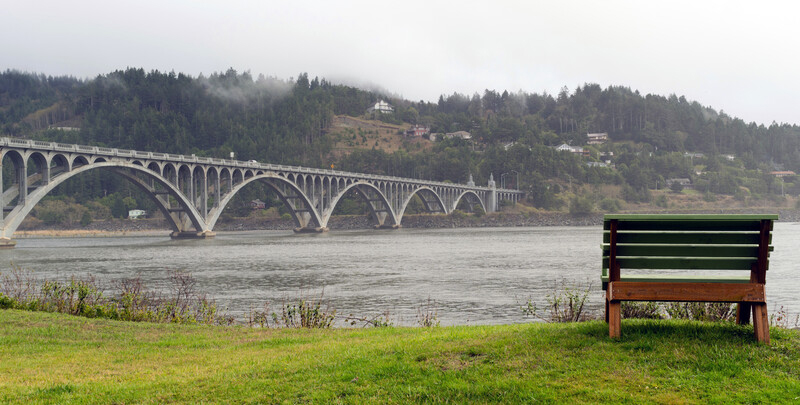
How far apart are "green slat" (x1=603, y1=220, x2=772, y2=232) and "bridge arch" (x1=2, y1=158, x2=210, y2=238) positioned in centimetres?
4889

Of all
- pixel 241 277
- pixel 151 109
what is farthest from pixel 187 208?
pixel 151 109

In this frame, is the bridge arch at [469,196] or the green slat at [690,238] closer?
the green slat at [690,238]

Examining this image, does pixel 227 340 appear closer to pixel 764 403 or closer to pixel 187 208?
pixel 764 403

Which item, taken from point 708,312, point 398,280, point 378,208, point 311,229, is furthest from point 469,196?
point 708,312

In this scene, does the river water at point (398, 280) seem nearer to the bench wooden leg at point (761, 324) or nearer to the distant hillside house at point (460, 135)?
the bench wooden leg at point (761, 324)

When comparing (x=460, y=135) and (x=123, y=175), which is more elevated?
(x=460, y=135)

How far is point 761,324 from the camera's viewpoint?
5938mm

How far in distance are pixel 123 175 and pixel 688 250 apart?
201 ft

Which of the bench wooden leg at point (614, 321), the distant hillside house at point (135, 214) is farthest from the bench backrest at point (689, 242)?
the distant hillside house at point (135, 214)

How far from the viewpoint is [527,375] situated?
216 inches

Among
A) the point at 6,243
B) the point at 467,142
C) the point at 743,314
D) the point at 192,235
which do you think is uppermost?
the point at 467,142

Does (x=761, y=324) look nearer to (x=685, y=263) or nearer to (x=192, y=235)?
(x=685, y=263)

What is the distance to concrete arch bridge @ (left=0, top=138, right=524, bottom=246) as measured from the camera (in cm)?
4984

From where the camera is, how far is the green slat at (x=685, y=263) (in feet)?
20.3
